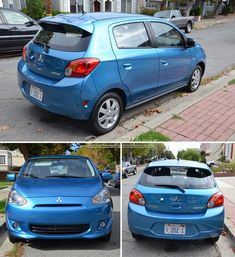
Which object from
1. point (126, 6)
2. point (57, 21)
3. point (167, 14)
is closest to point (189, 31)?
point (167, 14)

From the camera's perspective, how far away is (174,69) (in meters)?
6.06

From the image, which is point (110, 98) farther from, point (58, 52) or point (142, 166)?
point (142, 166)

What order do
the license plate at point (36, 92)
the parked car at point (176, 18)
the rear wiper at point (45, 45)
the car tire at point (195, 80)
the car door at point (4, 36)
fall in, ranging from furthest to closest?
the parked car at point (176, 18) < the car door at point (4, 36) < the car tire at point (195, 80) < the license plate at point (36, 92) < the rear wiper at point (45, 45)

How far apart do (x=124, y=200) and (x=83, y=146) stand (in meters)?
0.79

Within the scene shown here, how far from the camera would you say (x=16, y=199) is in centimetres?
351

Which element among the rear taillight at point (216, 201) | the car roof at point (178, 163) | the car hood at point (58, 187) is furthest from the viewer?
the car roof at point (178, 163)

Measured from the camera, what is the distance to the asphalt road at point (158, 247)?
354 centimetres

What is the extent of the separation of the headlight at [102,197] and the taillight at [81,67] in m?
1.55

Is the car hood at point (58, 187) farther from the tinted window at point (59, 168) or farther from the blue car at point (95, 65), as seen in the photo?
the blue car at point (95, 65)

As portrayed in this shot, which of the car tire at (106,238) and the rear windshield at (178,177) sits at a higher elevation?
the rear windshield at (178,177)

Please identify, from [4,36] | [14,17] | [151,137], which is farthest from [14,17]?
[151,137]

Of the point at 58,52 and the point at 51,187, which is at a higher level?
the point at 58,52

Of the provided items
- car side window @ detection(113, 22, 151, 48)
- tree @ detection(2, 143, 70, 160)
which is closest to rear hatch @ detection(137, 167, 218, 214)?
tree @ detection(2, 143, 70, 160)

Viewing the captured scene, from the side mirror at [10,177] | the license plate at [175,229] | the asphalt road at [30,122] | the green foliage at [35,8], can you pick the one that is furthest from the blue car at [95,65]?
the green foliage at [35,8]
